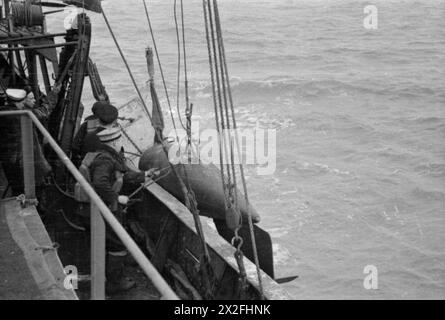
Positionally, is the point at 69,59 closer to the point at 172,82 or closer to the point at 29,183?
the point at 29,183

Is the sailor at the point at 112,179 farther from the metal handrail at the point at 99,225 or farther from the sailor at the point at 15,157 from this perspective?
the sailor at the point at 15,157

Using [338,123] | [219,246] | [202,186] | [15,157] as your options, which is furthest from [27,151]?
[338,123]

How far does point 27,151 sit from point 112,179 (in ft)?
2.71

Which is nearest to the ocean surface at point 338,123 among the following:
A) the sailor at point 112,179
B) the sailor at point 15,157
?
the sailor at point 112,179

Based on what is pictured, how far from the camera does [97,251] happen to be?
3676 mm

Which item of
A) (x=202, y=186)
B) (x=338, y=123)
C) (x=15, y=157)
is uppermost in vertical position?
(x=15, y=157)

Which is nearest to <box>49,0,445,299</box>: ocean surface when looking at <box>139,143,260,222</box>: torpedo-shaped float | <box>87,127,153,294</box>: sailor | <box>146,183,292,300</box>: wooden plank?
<box>139,143,260,222</box>: torpedo-shaped float

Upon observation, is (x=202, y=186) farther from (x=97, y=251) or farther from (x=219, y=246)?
(x=97, y=251)

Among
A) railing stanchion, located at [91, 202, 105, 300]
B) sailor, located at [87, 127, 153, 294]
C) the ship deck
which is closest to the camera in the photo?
railing stanchion, located at [91, 202, 105, 300]

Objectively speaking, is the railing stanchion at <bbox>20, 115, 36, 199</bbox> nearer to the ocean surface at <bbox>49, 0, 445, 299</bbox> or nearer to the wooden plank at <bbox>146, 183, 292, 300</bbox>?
the wooden plank at <bbox>146, 183, 292, 300</bbox>

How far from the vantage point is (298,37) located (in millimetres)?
43438

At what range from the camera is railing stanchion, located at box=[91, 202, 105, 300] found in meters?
3.67

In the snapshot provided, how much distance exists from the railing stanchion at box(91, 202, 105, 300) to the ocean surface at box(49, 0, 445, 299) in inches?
381

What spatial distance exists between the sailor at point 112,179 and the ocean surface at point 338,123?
746 cm
